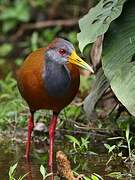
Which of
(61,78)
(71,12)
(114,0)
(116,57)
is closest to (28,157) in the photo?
(61,78)

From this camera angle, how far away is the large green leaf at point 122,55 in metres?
5.36

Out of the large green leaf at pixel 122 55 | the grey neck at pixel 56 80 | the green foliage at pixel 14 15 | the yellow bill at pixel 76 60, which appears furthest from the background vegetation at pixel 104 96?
the green foliage at pixel 14 15

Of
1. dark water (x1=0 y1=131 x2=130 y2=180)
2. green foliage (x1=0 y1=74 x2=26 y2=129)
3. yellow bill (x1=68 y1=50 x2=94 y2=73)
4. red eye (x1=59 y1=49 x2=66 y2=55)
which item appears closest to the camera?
dark water (x1=0 y1=131 x2=130 y2=180)

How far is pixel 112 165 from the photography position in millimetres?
5500

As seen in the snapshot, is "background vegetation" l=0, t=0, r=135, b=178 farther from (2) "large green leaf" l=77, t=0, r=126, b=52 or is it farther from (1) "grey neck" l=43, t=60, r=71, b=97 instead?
(1) "grey neck" l=43, t=60, r=71, b=97

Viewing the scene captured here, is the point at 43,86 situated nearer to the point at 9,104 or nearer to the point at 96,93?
the point at 96,93

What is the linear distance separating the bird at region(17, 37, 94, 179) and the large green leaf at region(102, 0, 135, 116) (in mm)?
263

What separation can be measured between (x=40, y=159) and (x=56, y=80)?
70 centimetres

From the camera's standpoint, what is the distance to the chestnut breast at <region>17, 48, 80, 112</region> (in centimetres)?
576

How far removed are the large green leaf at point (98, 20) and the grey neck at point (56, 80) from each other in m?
0.43

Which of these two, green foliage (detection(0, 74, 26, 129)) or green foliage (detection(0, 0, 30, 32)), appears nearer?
green foliage (detection(0, 74, 26, 129))

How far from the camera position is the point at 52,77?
5.78m

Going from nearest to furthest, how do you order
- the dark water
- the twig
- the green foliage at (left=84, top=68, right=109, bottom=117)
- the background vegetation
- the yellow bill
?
the dark water < the background vegetation < the yellow bill < the green foliage at (left=84, top=68, right=109, bottom=117) < the twig

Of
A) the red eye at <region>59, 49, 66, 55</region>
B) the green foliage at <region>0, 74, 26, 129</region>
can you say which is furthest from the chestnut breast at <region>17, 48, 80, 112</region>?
the green foliage at <region>0, 74, 26, 129</region>
